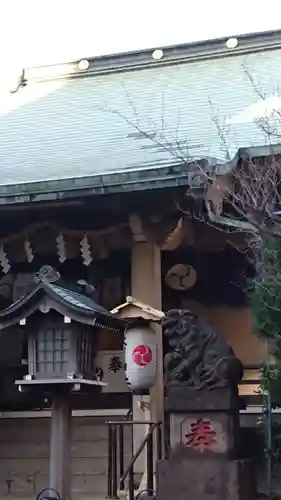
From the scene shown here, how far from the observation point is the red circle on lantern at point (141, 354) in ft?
24.7

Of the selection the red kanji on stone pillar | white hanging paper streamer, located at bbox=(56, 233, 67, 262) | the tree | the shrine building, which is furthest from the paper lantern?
white hanging paper streamer, located at bbox=(56, 233, 67, 262)

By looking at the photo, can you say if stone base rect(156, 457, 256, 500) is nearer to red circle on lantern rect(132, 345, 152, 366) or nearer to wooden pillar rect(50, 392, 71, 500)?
wooden pillar rect(50, 392, 71, 500)

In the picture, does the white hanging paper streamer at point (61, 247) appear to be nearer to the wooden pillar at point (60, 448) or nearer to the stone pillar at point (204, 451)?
the wooden pillar at point (60, 448)

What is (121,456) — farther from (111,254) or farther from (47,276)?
(111,254)

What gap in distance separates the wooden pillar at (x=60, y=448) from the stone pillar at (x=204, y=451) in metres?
0.88

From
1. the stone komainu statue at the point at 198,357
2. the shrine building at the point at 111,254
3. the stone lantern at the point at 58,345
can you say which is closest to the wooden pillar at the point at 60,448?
the stone lantern at the point at 58,345

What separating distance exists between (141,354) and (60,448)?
1317mm

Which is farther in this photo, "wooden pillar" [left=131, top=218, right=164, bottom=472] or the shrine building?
"wooden pillar" [left=131, top=218, right=164, bottom=472]

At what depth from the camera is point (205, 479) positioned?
6703mm

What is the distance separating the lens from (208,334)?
276 inches

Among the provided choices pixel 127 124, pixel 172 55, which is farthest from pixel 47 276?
pixel 172 55

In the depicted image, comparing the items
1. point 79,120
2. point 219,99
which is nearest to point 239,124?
point 219,99

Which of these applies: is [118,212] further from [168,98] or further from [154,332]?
[168,98]

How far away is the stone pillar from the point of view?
6672 millimetres
